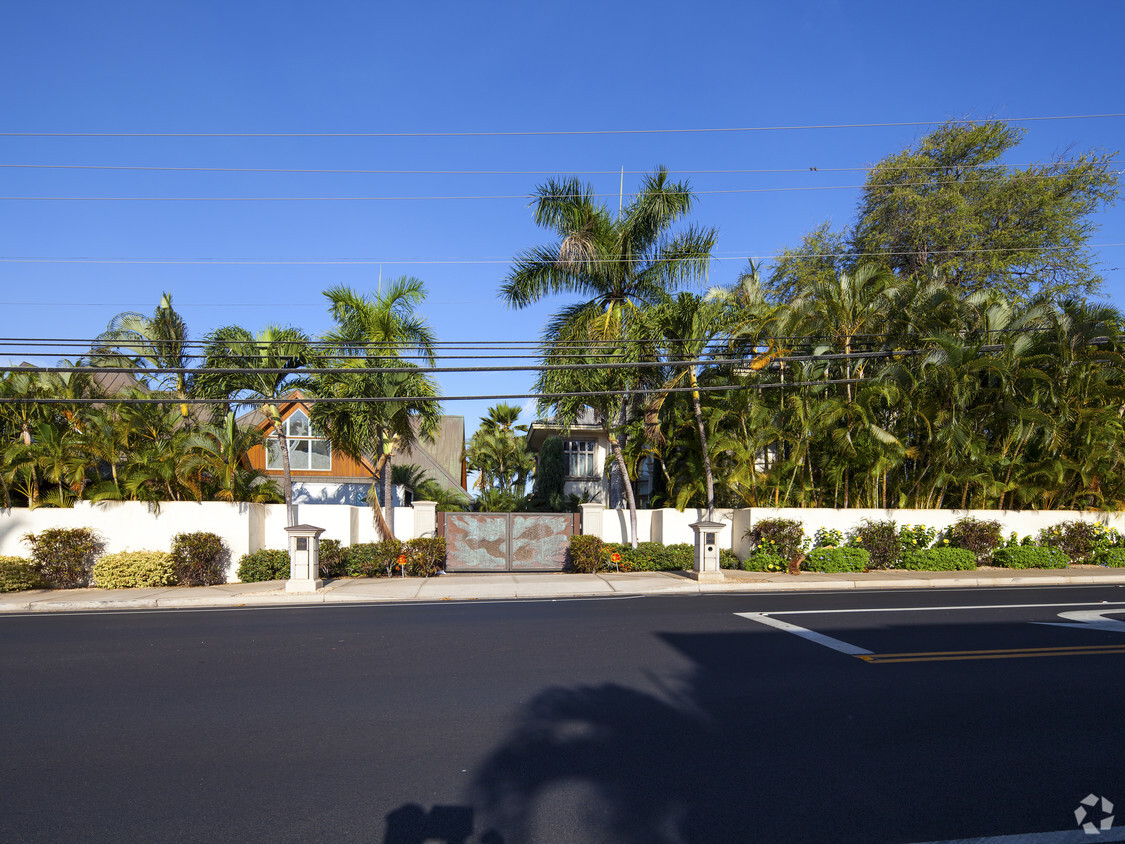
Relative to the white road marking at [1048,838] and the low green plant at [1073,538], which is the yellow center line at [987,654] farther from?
the low green plant at [1073,538]

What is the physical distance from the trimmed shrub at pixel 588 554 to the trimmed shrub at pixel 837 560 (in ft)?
16.6

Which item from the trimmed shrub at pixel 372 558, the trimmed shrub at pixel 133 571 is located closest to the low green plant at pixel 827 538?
the trimmed shrub at pixel 372 558

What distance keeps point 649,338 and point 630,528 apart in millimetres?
5401

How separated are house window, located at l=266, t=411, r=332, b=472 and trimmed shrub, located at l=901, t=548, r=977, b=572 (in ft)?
75.1

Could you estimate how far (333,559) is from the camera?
667 inches

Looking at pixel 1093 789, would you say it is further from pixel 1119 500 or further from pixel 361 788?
pixel 1119 500

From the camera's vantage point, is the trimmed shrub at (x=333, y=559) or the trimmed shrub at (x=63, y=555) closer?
the trimmed shrub at (x=63, y=555)

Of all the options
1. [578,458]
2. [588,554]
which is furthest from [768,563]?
[578,458]

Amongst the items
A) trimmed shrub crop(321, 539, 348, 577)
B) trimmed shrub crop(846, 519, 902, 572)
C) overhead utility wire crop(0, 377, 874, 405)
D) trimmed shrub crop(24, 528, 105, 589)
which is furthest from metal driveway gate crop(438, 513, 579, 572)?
trimmed shrub crop(24, 528, 105, 589)

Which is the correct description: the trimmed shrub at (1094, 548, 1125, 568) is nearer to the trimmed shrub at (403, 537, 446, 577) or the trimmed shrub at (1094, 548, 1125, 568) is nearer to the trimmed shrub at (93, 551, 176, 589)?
the trimmed shrub at (403, 537, 446, 577)

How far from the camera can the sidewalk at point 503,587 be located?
45.6 ft

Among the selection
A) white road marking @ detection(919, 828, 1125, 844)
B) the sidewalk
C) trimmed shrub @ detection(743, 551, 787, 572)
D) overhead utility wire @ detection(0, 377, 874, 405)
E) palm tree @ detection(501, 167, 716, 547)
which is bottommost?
the sidewalk

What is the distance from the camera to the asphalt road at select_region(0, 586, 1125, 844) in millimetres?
4227

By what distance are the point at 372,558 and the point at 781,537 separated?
32.9ft
